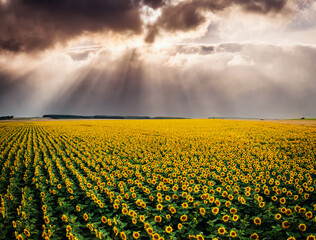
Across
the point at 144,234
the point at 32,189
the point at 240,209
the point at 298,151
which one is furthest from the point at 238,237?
the point at 298,151

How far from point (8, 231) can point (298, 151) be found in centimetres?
1472

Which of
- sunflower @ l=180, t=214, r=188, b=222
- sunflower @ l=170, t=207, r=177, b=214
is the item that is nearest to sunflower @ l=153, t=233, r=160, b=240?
sunflower @ l=180, t=214, r=188, b=222

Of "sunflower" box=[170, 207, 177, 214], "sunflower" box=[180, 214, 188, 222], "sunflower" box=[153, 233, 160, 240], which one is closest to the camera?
"sunflower" box=[153, 233, 160, 240]

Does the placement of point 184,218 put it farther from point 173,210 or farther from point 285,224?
point 285,224

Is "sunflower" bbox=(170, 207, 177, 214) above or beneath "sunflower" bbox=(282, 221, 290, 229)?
beneath

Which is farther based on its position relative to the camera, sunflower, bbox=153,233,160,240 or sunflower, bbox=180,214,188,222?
sunflower, bbox=180,214,188,222

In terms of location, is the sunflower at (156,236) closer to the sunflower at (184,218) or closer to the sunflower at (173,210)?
the sunflower at (184,218)

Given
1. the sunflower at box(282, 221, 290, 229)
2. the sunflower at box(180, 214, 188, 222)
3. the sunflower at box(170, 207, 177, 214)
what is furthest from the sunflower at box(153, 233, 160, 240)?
the sunflower at box(282, 221, 290, 229)

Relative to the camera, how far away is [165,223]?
16.5ft

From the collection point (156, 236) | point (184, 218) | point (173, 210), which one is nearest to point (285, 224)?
point (184, 218)

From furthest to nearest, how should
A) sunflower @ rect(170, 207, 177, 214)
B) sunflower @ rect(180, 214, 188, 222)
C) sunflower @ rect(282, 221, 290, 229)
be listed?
sunflower @ rect(170, 207, 177, 214), sunflower @ rect(180, 214, 188, 222), sunflower @ rect(282, 221, 290, 229)

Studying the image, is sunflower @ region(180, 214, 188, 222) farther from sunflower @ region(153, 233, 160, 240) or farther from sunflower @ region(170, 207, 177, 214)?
sunflower @ region(153, 233, 160, 240)

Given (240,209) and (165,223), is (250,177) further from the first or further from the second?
(165,223)

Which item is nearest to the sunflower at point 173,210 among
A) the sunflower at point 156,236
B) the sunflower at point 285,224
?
the sunflower at point 156,236
